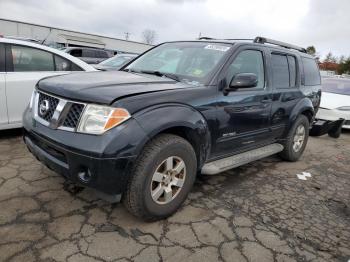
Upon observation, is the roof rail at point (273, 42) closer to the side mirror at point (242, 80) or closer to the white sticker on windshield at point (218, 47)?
the white sticker on windshield at point (218, 47)

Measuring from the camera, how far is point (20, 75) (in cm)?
487

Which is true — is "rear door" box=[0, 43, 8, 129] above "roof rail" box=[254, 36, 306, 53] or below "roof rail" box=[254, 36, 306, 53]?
below

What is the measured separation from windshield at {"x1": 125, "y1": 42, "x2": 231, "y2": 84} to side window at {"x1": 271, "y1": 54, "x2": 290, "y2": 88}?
0.99 meters

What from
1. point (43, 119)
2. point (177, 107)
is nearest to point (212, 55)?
point (177, 107)

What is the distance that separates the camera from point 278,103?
442cm

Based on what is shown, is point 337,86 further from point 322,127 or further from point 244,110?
point 244,110

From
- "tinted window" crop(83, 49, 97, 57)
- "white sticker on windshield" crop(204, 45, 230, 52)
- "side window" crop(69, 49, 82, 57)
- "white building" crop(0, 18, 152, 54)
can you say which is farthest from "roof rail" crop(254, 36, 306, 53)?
"white building" crop(0, 18, 152, 54)

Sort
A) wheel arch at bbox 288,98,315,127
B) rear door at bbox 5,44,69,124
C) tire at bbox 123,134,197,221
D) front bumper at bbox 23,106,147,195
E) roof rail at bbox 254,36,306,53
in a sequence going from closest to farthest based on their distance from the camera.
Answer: front bumper at bbox 23,106,147,195, tire at bbox 123,134,197,221, roof rail at bbox 254,36,306,53, rear door at bbox 5,44,69,124, wheel arch at bbox 288,98,315,127

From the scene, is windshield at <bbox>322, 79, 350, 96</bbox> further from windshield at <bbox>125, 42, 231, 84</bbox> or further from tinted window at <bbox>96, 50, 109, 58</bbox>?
tinted window at <bbox>96, 50, 109, 58</bbox>

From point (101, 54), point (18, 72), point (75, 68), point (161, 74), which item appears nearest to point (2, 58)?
point (18, 72)

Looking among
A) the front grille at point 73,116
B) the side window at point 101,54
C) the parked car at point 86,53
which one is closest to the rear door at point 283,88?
the front grille at point 73,116

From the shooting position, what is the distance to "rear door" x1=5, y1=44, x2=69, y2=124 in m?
4.77

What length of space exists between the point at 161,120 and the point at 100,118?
20.5 inches

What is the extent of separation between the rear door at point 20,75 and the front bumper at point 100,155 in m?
2.50
